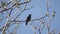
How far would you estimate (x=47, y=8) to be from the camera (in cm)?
686

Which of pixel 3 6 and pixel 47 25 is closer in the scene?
pixel 3 6

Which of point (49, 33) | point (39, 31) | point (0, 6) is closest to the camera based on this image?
point (0, 6)

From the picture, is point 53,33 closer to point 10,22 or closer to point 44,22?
point 44,22

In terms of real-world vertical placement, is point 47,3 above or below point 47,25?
above

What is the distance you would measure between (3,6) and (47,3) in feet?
14.0

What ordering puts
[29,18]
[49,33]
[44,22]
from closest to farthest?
[29,18]
[49,33]
[44,22]

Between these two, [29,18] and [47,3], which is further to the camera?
[47,3]

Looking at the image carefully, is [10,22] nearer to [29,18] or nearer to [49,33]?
[29,18]

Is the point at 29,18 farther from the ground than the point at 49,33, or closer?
farther from the ground

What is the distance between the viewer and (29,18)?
9.70ft

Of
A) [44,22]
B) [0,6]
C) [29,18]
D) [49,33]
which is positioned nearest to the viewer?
[0,6]

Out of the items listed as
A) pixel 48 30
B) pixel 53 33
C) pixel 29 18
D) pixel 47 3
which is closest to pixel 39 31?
pixel 53 33

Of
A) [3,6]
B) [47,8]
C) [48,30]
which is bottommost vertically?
[48,30]

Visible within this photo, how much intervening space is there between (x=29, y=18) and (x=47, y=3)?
3883 millimetres
